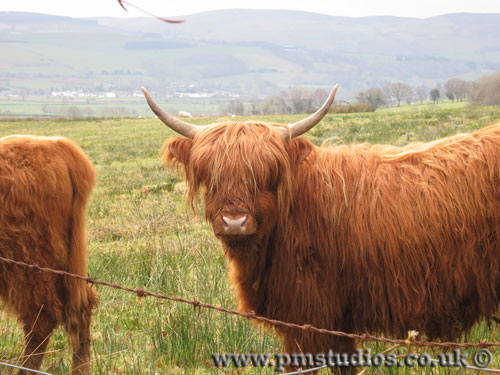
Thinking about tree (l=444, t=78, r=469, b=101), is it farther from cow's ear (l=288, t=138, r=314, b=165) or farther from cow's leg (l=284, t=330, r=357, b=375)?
cow's leg (l=284, t=330, r=357, b=375)

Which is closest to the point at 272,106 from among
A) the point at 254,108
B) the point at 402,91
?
the point at 254,108

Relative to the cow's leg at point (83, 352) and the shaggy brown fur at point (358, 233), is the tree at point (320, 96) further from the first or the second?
the cow's leg at point (83, 352)

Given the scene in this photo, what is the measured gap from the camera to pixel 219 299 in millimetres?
4262

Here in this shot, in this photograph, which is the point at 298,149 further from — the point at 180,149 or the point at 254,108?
the point at 254,108

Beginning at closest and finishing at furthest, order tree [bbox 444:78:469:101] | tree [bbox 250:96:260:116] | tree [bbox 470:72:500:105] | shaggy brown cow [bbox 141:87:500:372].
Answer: shaggy brown cow [bbox 141:87:500:372] → tree [bbox 470:72:500:105] → tree [bbox 250:96:260:116] → tree [bbox 444:78:469:101]

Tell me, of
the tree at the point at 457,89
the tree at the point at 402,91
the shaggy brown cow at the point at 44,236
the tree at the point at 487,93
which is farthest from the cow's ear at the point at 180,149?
the tree at the point at 457,89

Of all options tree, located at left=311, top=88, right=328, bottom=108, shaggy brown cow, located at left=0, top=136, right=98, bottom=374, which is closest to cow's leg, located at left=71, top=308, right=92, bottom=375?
shaggy brown cow, located at left=0, top=136, right=98, bottom=374

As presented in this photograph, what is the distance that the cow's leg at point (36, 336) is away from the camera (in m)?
3.09

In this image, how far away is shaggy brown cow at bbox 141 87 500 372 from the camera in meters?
2.93

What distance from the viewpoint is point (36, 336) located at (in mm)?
3111

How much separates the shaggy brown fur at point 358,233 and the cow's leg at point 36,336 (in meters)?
1.21

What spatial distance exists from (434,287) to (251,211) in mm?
1176

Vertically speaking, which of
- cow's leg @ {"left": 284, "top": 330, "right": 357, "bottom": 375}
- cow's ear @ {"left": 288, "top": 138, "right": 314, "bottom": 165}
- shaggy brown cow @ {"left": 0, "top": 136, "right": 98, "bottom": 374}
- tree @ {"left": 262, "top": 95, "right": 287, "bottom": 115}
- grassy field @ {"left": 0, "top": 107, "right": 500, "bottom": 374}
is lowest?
tree @ {"left": 262, "top": 95, "right": 287, "bottom": 115}

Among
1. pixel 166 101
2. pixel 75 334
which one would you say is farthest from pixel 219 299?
pixel 166 101
